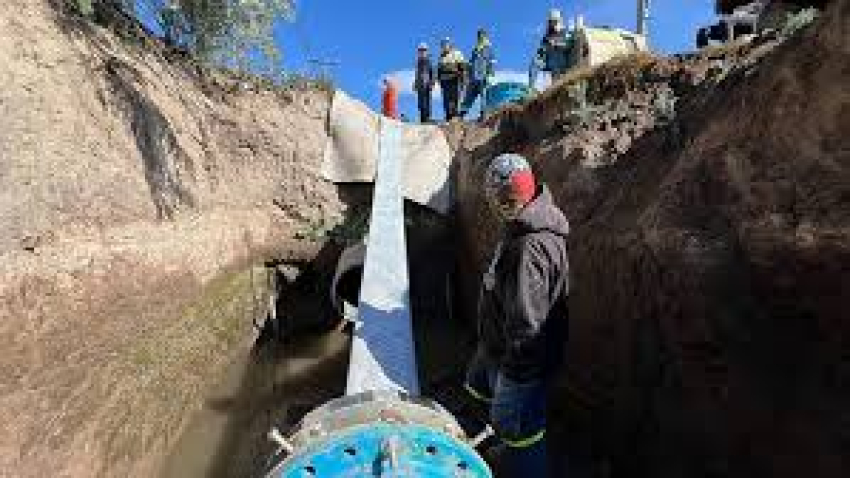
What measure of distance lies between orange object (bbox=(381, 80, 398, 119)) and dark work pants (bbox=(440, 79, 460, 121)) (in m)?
1.42

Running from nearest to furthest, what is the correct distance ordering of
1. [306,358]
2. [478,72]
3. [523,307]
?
[523,307] < [306,358] < [478,72]

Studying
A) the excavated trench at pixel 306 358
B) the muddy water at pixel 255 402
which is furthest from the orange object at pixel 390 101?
the muddy water at pixel 255 402

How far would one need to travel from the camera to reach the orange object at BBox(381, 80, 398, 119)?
1288cm

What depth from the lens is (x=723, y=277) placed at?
4730mm

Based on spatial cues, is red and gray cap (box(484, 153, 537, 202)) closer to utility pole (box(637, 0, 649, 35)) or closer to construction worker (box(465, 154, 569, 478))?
construction worker (box(465, 154, 569, 478))

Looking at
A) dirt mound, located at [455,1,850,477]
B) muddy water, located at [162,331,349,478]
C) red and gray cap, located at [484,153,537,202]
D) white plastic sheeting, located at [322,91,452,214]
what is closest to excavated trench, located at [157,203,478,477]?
muddy water, located at [162,331,349,478]

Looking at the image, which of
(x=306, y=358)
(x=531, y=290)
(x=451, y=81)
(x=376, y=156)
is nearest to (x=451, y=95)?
(x=451, y=81)

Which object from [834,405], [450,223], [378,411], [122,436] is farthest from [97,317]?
[450,223]

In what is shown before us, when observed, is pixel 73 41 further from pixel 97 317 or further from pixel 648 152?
pixel 648 152

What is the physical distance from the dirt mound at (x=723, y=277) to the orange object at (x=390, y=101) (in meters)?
5.88

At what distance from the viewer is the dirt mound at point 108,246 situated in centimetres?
529

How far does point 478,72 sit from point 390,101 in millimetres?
1980

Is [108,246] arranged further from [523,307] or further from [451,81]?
[451,81]

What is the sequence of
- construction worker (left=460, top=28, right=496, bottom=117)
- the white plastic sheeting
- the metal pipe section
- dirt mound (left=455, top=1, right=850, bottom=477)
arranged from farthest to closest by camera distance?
1. construction worker (left=460, top=28, right=496, bottom=117)
2. the white plastic sheeting
3. the metal pipe section
4. dirt mound (left=455, top=1, right=850, bottom=477)
